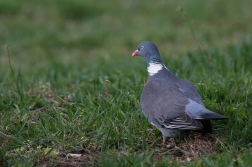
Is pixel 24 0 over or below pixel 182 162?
over

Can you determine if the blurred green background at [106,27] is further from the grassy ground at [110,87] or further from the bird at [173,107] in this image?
the bird at [173,107]

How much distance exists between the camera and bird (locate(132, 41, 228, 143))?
12.9ft

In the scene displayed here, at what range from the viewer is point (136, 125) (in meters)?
4.49

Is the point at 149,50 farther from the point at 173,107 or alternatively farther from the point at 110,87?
the point at 173,107

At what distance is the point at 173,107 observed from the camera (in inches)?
161

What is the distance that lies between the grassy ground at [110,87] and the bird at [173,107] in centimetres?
16

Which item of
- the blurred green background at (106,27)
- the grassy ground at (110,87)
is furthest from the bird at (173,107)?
the blurred green background at (106,27)

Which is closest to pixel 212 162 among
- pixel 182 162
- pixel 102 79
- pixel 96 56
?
pixel 182 162

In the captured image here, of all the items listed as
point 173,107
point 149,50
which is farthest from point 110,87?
point 173,107

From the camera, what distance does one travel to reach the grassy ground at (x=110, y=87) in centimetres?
407

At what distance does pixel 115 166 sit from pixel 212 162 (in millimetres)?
650

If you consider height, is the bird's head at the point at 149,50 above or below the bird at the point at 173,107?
above

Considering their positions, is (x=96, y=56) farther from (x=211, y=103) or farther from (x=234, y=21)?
(x=211, y=103)

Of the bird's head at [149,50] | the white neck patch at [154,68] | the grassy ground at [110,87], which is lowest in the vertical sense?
the grassy ground at [110,87]
